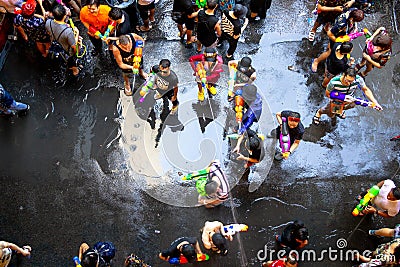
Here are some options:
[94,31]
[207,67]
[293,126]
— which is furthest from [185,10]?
[293,126]

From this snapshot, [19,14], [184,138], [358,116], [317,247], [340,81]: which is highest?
[19,14]

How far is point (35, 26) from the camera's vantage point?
7.99m

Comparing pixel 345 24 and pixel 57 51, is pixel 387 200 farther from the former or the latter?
pixel 57 51

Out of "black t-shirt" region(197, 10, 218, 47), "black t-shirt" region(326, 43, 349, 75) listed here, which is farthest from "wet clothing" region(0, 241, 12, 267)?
"black t-shirt" region(326, 43, 349, 75)

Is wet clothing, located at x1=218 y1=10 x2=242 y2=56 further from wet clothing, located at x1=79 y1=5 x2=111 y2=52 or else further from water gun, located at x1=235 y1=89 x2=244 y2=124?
wet clothing, located at x1=79 y1=5 x2=111 y2=52

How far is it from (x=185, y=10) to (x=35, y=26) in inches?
105

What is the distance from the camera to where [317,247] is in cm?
714

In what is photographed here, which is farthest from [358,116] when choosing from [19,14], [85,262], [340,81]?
[19,14]

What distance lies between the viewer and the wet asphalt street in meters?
7.23

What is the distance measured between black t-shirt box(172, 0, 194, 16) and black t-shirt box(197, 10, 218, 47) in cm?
37

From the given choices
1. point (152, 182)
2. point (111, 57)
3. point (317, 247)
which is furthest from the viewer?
point (111, 57)

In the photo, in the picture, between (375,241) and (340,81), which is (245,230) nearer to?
(375,241)

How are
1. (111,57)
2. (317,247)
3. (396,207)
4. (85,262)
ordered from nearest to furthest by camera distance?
(85,262), (396,207), (317,247), (111,57)

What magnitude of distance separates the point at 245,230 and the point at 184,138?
6.86ft
